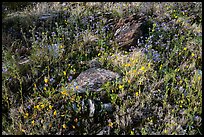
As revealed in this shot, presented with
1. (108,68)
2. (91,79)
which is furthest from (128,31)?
(91,79)

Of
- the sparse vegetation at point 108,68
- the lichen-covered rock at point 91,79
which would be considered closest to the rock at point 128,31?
the sparse vegetation at point 108,68

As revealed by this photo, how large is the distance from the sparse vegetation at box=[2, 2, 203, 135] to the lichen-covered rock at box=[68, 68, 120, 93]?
4.3 inches

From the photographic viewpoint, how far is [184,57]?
479 cm

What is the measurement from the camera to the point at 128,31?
5.49 metres

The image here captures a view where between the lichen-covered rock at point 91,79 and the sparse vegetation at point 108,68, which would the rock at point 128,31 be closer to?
the sparse vegetation at point 108,68

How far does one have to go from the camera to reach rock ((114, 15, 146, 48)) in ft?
17.3

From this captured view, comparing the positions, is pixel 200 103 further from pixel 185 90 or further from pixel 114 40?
pixel 114 40

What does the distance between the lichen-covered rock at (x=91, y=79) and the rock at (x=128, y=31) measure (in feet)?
3.39

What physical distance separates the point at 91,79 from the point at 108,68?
1.51 feet

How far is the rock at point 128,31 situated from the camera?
5.28 m

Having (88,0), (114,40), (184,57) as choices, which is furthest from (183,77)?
(88,0)

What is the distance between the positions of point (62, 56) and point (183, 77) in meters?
2.12

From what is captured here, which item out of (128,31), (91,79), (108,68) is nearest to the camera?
(91,79)

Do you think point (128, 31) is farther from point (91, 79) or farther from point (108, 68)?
point (91, 79)
